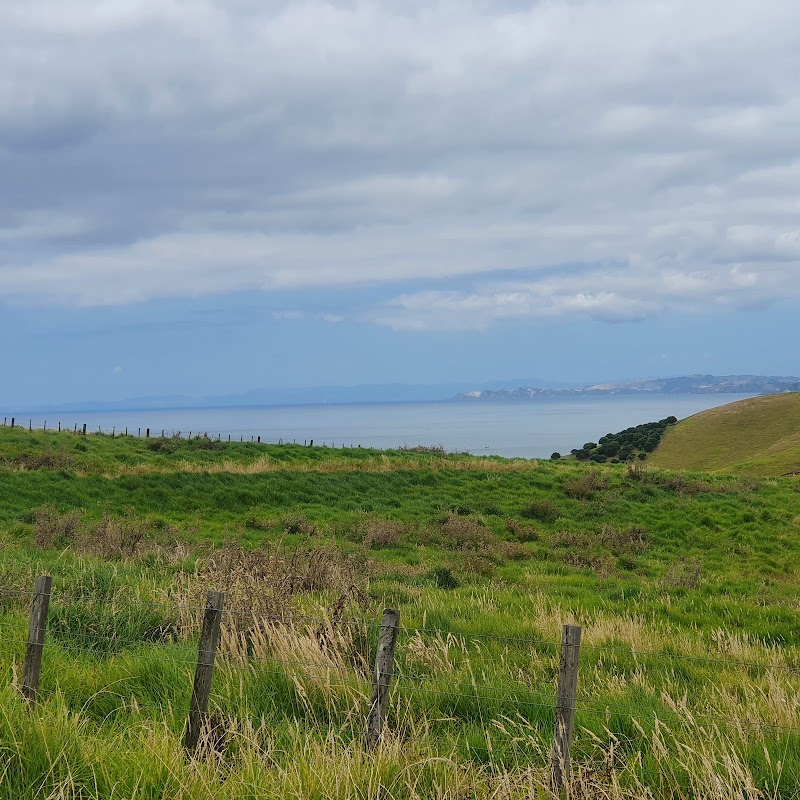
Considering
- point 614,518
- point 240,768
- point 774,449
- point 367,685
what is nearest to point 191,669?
point 367,685

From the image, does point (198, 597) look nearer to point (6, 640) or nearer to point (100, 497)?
point (6, 640)

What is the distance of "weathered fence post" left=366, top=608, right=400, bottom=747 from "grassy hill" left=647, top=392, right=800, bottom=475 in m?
47.5

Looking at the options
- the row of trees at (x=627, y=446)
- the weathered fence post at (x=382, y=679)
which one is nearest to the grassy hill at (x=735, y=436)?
the row of trees at (x=627, y=446)

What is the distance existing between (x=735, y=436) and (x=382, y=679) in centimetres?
6377

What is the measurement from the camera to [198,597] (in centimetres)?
1026

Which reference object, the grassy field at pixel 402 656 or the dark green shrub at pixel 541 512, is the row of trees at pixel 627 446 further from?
the grassy field at pixel 402 656

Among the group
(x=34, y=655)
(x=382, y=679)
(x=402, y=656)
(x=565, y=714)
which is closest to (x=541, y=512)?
(x=402, y=656)

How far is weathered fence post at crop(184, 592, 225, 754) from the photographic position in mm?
5949

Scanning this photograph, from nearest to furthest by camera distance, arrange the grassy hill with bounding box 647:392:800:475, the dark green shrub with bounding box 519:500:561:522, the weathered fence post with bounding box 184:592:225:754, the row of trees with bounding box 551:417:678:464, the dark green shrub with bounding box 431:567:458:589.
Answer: the weathered fence post with bounding box 184:592:225:754 < the dark green shrub with bounding box 431:567:458:589 < the dark green shrub with bounding box 519:500:561:522 < the grassy hill with bounding box 647:392:800:475 < the row of trees with bounding box 551:417:678:464

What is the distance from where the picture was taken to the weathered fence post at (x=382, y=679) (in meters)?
5.71

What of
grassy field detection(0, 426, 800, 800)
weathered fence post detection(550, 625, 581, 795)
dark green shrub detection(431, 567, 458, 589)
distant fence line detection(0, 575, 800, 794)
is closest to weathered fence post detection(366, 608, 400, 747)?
distant fence line detection(0, 575, 800, 794)

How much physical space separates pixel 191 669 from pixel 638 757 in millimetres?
4151

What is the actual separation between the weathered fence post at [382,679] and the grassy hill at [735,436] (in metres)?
47.5

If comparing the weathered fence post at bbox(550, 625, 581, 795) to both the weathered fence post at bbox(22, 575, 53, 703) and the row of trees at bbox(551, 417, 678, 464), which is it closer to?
the weathered fence post at bbox(22, 575, 53, 703)
